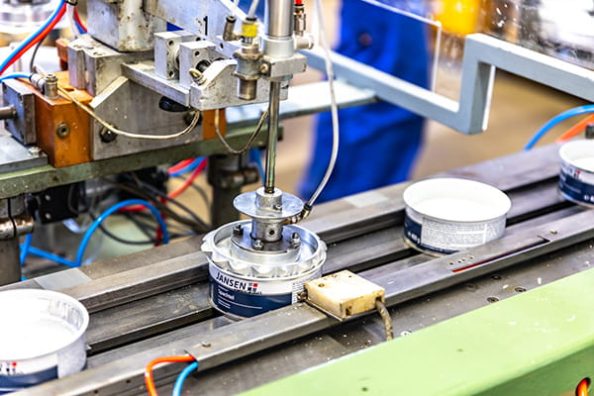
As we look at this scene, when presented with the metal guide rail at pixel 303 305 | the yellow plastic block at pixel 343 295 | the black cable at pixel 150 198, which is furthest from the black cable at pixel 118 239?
the yellow plastic block at pixel 343 295

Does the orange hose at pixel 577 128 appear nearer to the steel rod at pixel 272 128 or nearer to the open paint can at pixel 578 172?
the open paint can at pixel 578 172

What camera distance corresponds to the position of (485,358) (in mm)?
1045

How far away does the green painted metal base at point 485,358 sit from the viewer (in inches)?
39.4

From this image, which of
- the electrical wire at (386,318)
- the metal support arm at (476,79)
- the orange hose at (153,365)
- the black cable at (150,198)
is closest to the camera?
the orange hose at (153,365)

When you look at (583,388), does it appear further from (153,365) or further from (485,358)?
(153,365)

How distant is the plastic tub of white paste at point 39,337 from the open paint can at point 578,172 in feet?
2.72

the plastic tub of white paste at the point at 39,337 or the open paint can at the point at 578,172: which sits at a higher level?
the open paint can at the point at 578,172

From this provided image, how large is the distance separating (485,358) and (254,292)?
297 millimetres

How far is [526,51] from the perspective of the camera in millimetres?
1535

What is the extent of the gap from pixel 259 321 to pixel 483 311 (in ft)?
0.88

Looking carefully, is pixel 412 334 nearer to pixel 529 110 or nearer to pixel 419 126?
pixel 419 126

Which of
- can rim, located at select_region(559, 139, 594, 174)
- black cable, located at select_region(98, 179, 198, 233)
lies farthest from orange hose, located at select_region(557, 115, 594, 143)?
black cable, located at select_region(98, 179, 198, 233)

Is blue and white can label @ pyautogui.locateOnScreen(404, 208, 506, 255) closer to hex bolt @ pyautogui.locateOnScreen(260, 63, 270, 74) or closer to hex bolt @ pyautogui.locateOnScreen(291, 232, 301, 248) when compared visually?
hex bolt @ pyautogui.locateOnScreen(291, 232, 301, 248)

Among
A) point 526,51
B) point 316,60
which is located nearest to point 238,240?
point 526,51
